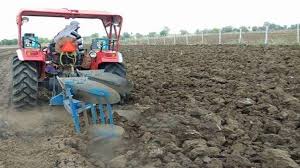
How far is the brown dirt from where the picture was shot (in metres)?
4.96

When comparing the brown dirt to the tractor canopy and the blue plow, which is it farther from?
the tractor canopy

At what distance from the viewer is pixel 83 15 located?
8.25 m

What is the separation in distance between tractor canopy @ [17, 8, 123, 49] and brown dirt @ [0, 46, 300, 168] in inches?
47.1

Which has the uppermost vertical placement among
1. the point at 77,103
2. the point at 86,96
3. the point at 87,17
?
the point at 87,17

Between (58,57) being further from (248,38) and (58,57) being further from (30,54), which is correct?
(248,38)

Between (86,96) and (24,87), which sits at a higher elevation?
(86,96)

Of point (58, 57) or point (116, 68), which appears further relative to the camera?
point (116, 68)

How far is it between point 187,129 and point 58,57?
10.2 feet

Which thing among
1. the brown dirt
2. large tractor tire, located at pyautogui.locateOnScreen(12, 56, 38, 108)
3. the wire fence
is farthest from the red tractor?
the wire fence

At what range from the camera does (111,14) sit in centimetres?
820

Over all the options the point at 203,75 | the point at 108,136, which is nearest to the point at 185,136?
the point at 108,136

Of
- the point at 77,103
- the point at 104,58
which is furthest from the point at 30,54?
the point at 77,103

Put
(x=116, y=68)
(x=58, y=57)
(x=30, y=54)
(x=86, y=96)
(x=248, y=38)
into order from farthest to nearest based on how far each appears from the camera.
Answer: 1. (x=248, y=38)
2. (x=116, y=68)
3. (x=58, y=57)
4. (x=30, y=54)
5. (x=86, y=96)

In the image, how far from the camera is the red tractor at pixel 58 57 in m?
7.54
